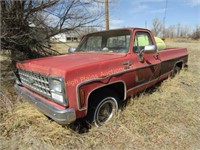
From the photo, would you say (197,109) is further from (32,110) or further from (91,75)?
(32,110)

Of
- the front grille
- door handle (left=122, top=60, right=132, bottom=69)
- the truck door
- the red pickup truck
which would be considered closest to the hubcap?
the red pickup truck

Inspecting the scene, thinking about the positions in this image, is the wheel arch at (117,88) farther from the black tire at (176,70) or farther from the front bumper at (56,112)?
the black tire at (176,70)

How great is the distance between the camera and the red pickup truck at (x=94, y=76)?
285 cm

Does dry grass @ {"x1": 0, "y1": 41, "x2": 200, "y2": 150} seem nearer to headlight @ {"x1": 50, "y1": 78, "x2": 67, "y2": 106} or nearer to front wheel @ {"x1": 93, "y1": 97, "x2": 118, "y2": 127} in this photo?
front wheel @ {"x1": 93, "y1": 97, "x2": 118, "y2": 127}

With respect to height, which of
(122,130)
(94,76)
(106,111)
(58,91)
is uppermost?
(94,76)

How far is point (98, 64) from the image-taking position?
3.23 meters

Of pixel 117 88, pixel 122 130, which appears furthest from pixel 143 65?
pixel 122 130

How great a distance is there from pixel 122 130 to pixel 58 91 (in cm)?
138

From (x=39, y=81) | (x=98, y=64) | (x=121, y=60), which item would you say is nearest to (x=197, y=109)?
(x=121, y=60)

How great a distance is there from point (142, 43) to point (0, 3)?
11.9 feet

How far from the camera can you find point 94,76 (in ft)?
10.2

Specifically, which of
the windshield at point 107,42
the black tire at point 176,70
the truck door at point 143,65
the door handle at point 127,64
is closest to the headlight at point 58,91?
the door handle at point 127,64

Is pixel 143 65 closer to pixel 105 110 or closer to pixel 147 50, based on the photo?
pixel 147 50

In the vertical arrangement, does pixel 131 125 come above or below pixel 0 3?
below
